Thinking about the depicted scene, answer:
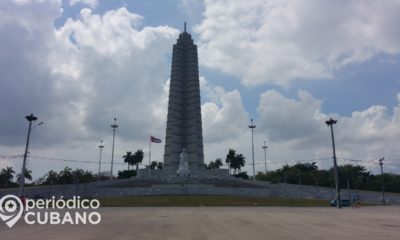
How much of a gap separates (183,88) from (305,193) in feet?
139

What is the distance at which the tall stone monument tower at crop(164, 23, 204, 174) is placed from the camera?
90188 millimetres

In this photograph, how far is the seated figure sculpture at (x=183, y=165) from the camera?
82.1 meters

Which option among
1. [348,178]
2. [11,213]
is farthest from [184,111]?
[11,213]

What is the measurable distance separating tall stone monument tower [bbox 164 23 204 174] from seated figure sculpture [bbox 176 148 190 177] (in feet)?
11.2

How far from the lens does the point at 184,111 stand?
9594 centimetres

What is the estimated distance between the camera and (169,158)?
89938 mm

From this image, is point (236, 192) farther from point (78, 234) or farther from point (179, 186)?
point (78, 234)

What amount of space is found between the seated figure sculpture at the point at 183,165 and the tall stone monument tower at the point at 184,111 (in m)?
3.43

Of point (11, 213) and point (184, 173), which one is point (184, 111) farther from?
point (11, 213)

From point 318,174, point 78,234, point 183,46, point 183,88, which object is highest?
point 183,46

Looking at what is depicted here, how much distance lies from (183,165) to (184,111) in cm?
1757

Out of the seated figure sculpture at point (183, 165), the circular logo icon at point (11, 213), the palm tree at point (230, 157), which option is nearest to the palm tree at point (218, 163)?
the palm tree at point (230, 157)

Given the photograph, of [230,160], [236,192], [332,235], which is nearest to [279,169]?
[230,160]

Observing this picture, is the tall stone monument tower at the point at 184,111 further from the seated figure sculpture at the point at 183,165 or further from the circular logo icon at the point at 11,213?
the circular logo icon at the point at 11,213
